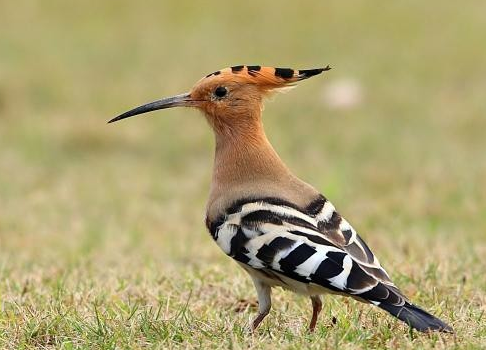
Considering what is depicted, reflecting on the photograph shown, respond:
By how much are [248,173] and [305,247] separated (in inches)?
24.2

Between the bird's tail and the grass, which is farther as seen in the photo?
the grass

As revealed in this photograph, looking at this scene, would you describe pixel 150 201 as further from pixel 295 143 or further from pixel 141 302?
pixel 141 302

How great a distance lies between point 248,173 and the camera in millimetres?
3912

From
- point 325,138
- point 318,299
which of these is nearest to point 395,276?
point 318,299

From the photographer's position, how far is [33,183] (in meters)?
8.34

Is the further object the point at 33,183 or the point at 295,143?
the point at 295,143

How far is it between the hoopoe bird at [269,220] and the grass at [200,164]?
177 mm

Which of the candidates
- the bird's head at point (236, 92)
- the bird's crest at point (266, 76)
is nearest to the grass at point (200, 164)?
the bird's head at point (236, 92)

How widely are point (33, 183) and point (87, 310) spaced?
4446 mm

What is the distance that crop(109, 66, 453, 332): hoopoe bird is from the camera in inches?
131

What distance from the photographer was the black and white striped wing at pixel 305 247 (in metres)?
3.33

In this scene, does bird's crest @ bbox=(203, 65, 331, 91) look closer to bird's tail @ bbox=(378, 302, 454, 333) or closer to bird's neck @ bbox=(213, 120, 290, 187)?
bird's neck @ bbox=(213, 120, 290, 187)

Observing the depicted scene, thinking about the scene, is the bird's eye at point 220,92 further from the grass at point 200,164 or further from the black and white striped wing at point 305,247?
the grass at point 200,164

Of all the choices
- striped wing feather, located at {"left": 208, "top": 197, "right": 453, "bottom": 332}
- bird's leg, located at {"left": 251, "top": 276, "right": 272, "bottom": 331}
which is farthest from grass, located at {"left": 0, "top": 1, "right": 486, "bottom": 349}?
striped wing feather, located at {"left": 208, "top": 197, "right": 453, "bottom": 332}
